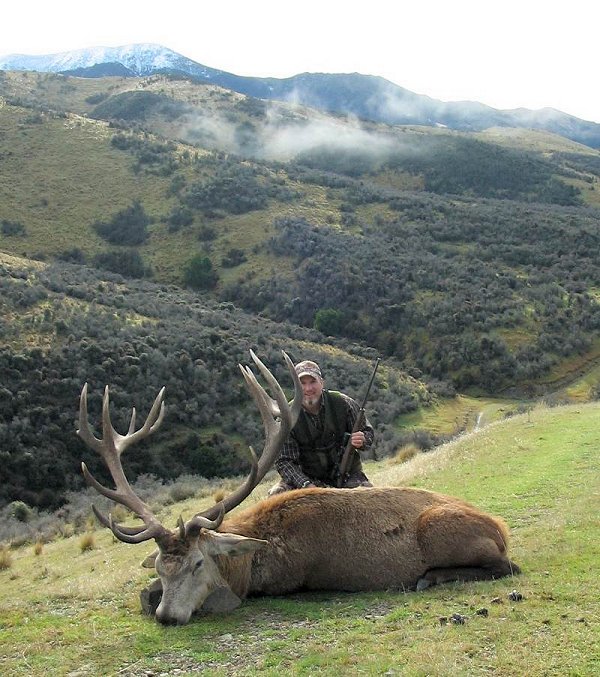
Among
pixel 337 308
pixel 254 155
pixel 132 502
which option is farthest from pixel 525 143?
pixel 132 502

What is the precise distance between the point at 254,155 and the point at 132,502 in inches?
3872

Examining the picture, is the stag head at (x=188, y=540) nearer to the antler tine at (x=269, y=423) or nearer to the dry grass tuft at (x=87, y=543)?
the antler tine at (x=269, y=423)

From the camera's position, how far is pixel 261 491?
1597 cm

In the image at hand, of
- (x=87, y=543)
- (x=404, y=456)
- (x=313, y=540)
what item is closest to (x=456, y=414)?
(x=404, y=456)

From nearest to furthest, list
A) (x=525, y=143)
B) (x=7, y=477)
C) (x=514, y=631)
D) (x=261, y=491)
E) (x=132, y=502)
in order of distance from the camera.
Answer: (x=514, y=631) < (x=132, y=502) < (x=261, y=491) < (x=7, y=477) < (x=525, y=143)

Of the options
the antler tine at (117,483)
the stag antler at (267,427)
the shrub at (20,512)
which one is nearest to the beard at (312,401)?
the stag antler at (267,427)

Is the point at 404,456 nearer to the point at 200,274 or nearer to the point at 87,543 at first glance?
the point at 87,543

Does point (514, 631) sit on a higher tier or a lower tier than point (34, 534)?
higher

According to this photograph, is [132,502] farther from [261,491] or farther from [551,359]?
[551,359]

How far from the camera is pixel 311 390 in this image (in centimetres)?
832

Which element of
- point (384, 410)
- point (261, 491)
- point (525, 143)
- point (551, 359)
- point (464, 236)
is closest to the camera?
point (261, 491)

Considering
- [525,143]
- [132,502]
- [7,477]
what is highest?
[525,143]

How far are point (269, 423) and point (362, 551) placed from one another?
1.52 metres

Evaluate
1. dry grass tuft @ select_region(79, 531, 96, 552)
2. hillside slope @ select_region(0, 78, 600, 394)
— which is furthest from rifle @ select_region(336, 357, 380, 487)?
hillside slope @ select_region(0, 78, 600, 394)
